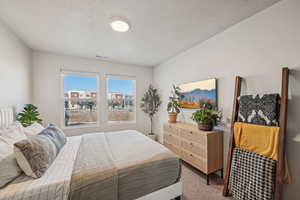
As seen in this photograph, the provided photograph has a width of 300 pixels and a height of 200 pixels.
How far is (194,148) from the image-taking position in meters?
2.14

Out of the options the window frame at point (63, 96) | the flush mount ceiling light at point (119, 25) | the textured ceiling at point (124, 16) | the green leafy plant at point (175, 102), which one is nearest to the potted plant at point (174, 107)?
the green leafy plant at point (175, 102)

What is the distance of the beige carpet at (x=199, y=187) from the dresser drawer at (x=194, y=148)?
46cm

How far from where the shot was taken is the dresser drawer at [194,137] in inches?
77.6

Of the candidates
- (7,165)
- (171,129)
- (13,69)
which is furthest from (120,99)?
(7,165)

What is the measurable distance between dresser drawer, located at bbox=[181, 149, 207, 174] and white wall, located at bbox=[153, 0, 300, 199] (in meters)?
0.55

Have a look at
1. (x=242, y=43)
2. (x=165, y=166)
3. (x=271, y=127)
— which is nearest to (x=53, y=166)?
(x=165, y=166)

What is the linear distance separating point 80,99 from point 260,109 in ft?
13.1

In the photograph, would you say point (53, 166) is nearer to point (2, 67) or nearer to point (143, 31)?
point (2, 67)

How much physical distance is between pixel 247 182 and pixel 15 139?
9.23 feet

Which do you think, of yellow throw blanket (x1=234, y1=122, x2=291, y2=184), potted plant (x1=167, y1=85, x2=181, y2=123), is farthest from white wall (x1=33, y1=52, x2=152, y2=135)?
yellow throw blanket (x1=234, y1=122, x2=291, y2=184)

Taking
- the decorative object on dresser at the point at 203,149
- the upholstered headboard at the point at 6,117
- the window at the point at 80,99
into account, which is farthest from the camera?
the window at the point at 80,99

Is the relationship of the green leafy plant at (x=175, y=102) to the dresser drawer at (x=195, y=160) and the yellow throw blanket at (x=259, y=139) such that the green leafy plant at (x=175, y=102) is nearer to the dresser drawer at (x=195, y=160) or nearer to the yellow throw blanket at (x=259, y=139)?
the dresser drawer at (x=195, y=160)

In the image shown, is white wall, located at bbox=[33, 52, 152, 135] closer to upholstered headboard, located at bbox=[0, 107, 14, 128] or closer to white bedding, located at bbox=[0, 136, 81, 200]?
upholstered headboard, located at bbox=[0, 107, 14, 128]

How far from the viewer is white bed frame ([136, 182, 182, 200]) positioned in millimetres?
1372
